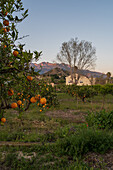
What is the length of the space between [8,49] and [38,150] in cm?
309

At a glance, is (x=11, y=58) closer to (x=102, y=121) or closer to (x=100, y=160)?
(x=100, y=160)

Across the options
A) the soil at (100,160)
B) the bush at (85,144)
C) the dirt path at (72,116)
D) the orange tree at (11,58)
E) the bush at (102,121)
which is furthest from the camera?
the dirt path at (72,116)

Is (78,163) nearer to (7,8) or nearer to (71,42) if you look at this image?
(7,8)

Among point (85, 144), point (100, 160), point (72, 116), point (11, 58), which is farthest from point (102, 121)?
point (11, 58)

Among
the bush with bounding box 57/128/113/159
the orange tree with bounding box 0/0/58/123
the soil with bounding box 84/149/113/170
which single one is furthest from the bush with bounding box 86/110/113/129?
the orange tree with bounding box 0/0/58/123

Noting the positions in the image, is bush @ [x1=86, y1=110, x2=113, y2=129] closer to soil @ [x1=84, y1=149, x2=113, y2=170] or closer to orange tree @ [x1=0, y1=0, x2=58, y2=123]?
soil @ [x1=84, y1=149, x2=113, y2=170]

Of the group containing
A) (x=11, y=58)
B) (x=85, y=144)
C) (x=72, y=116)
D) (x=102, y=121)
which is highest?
(x=11, y=58)

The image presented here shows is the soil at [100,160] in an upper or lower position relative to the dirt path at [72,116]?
upper

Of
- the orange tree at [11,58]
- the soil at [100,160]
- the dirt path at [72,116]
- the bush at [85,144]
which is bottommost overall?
the dirt path at [72,116]

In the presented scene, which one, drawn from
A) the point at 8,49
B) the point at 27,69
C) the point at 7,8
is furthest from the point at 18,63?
the point at 7,8

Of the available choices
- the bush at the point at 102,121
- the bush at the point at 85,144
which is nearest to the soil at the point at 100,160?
the bush at the point at 85,144

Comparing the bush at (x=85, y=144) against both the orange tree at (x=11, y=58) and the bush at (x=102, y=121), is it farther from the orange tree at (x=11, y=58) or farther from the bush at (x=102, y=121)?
Result: the orange tree at (x=11, y=58)

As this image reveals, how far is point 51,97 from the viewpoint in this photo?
6488 mm

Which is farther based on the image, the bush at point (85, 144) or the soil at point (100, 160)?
the bush at point (85, 144)
